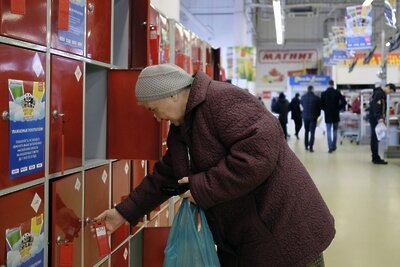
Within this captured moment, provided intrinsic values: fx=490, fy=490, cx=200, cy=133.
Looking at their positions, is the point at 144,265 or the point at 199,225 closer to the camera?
the point at 199,225

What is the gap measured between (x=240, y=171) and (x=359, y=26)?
12.0 metres

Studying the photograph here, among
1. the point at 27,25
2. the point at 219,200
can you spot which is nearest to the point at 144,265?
the point at 219,200

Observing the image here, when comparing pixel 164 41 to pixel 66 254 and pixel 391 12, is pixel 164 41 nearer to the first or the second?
pixel 66 254

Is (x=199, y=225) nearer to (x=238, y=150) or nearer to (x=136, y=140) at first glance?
(x=238, y=150)

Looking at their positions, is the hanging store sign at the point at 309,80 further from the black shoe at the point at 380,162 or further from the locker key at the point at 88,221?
the locker key at the point at 88,221

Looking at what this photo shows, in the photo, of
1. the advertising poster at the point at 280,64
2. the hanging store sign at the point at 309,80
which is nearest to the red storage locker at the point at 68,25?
the hanging store sign at the point at 309,80

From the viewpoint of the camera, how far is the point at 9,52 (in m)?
1.68

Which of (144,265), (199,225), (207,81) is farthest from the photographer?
(144,265)

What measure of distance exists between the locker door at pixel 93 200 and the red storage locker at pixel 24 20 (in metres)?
0.79

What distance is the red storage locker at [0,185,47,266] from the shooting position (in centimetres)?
173

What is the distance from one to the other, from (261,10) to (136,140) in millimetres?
19783

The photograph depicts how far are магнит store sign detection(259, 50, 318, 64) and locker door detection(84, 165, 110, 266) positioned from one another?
22.4 meters

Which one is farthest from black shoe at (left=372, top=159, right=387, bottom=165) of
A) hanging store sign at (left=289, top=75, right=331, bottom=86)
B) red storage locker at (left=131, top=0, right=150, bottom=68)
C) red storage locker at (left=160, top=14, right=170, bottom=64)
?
hanging store sign at (left=289, top=75, right=331, bottom=86)

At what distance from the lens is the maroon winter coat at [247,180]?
1.71 meters
